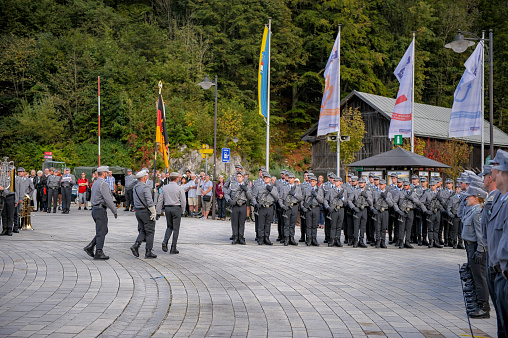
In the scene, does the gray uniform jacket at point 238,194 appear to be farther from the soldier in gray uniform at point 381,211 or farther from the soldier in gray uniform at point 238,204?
the soldier in gray uniform at point 381,211

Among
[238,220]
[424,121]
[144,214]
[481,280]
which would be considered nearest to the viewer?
[481,280]

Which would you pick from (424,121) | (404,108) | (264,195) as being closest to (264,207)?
(264,195)

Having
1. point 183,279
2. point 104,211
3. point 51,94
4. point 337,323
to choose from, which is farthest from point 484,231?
point 51,94

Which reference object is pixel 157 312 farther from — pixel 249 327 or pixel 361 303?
pixel 361 303

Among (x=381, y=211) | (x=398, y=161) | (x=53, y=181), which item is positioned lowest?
(x=381, y=211)

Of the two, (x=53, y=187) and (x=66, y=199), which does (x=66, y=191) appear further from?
(x=53, y=187)

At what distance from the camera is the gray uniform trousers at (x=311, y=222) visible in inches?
629

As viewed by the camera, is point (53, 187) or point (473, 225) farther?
point (53, 187)

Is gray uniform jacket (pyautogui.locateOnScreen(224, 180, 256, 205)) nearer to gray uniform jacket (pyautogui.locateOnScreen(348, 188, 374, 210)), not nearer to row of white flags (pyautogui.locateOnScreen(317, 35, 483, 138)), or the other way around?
gray uniform jacket (pyautogui.locateOnScreen(348, 188, 374, 210))

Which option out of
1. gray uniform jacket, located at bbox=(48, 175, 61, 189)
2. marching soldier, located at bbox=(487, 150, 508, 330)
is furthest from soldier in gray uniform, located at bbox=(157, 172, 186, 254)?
gray uniform jacket, located at bbox=(48, 175, 61, 189)

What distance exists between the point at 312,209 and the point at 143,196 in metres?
5.89

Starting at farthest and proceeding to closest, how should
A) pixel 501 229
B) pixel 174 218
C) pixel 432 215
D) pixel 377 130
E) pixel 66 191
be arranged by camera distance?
pixel 377 130, pixel 66 191, pixel 432 215, pixel 174 218, pixel 501 229

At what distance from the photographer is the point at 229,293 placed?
8.63m

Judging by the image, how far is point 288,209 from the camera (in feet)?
52.5
